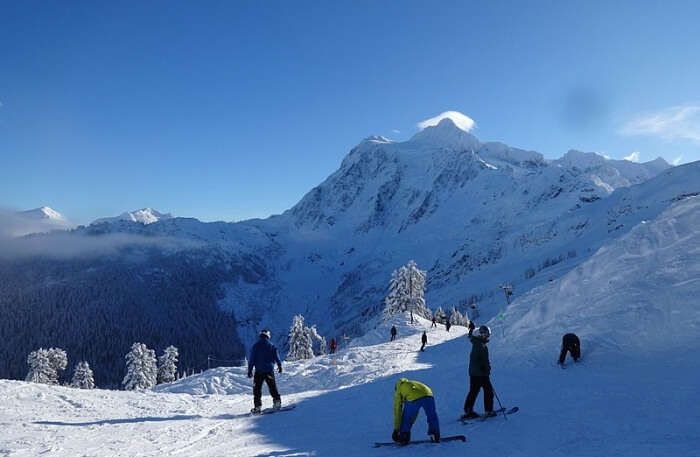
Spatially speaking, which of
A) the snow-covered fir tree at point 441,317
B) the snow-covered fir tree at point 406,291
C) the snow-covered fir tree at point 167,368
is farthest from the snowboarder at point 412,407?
the snow-covered fir tree at point 167,368

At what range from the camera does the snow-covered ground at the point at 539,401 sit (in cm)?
809

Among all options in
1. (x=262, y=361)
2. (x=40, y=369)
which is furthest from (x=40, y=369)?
(x=262, y=361)

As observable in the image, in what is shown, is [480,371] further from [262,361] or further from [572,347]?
[572,347]

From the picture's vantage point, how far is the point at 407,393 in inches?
313

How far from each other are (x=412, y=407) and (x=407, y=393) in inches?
10.3

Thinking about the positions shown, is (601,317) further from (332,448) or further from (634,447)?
(332,448)

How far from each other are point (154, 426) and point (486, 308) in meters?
126

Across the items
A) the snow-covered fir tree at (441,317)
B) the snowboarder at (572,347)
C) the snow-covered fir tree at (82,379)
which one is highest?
the snowboarder at (572,347)

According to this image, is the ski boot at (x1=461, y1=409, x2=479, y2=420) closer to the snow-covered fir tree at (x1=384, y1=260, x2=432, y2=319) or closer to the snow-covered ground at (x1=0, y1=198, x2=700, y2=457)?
the snow-covered ground at (x1=0, y1=198, x2=700, y2=457)

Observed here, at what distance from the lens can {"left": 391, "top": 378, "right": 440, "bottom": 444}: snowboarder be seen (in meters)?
7.89

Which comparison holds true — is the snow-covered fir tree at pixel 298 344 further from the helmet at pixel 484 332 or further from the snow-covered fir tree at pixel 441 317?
the helmet at pixel 484 332

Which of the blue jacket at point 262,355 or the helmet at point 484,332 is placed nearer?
the helmet at point 484,332

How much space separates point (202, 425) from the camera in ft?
34.8

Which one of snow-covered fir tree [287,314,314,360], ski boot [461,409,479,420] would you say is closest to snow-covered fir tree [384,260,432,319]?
snow-covered fir tree [287,314,314,360]
